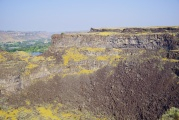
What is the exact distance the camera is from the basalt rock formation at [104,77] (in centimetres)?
8369

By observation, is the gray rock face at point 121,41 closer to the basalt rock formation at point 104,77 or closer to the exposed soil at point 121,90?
the basalt rock formation at point 104,77

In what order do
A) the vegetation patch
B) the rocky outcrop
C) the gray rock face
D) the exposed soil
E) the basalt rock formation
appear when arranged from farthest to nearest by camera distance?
the vegetation patch < the rocky outcrop < the gray rock face < the basalt rock formation < the exposed soil

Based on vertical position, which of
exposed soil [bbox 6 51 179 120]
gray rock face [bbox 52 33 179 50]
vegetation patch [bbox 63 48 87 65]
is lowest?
exposed soil [bbox 6 51 179 120]

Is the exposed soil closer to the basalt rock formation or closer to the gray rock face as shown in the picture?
the basalt rock formation

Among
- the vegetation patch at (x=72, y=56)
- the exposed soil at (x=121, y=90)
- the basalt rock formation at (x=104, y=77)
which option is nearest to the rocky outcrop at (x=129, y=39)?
the basalt rock formation at (x=104, y=77)

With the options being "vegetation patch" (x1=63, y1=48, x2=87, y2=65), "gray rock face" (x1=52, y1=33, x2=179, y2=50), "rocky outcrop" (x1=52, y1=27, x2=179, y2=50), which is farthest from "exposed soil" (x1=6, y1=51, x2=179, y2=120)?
"vegetation patch" (x1=63, y1=48, x2=87, y2=65)

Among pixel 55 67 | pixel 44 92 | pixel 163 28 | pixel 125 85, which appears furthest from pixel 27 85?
pixel 163 28

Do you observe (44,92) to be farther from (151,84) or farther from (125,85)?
(151,84)

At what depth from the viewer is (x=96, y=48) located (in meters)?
111

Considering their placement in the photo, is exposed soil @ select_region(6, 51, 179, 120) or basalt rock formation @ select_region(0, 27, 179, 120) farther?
basalt rock formation @ select_region(0, 27, 179, 120)

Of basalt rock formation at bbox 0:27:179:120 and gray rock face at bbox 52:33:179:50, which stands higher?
gray rock face at bbox 52:33:179:50

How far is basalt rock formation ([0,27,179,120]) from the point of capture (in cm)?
8369

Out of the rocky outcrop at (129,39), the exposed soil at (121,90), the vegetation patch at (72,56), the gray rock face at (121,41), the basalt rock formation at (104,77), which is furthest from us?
the vegetation patch at (72,56)

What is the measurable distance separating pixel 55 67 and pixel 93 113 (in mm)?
24369
